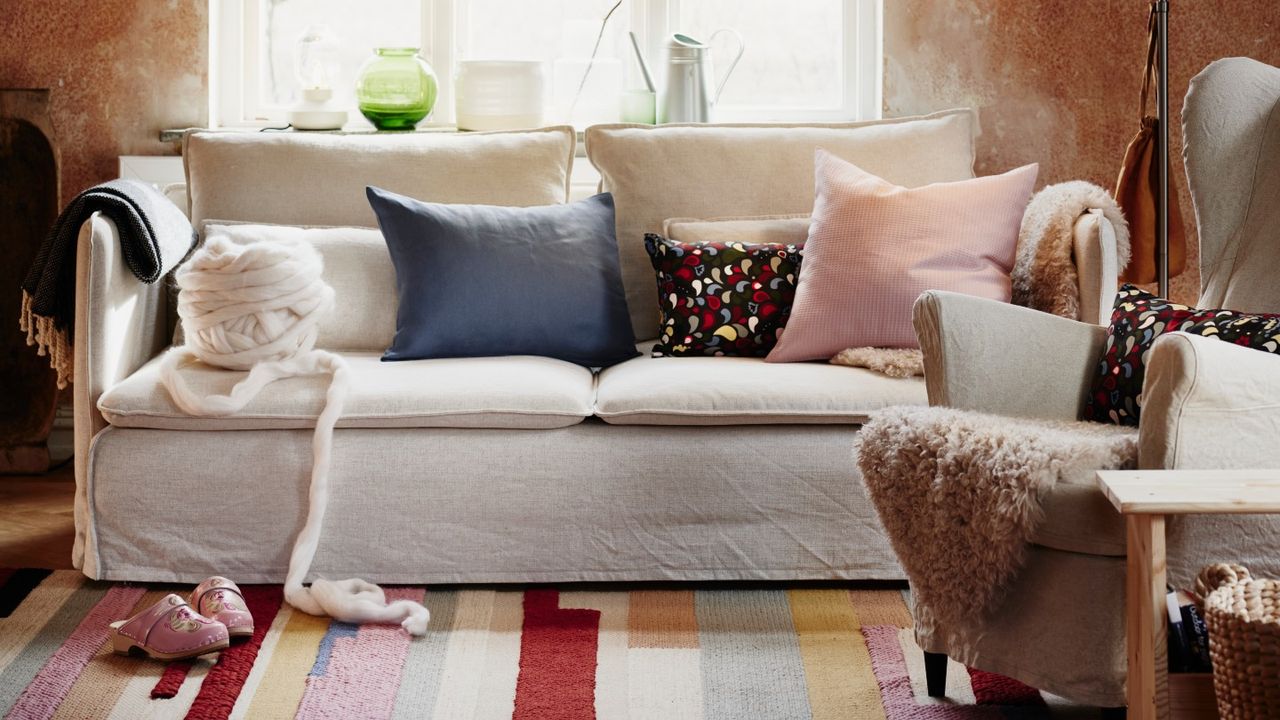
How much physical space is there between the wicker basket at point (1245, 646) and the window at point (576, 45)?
2.36 m

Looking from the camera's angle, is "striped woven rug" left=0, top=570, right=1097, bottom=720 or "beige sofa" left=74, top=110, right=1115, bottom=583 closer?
"striped woven rug" left=0, top=570, right=1097, bottom=720

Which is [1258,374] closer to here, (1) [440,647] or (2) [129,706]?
(1) [440,647]

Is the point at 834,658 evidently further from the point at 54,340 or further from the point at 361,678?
the point at 54,340

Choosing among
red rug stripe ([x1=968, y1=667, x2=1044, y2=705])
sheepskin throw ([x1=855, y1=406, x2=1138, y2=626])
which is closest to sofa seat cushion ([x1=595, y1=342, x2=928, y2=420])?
sheepskin throw ([x1=855, y1=406, x2=1138, y2=626])

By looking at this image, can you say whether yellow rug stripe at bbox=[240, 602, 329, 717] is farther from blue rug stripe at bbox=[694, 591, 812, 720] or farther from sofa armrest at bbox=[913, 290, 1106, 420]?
sofa armrest at bbox=[913, 290, 1106, 420]

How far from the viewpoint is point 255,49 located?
11.8 feet

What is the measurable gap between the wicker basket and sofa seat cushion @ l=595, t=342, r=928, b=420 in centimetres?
93

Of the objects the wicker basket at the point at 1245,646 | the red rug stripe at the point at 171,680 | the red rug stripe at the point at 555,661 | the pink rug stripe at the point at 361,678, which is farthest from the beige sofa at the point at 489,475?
the wicker basket at the point at 1245,646

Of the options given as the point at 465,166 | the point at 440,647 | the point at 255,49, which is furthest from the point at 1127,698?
the point at 255,49

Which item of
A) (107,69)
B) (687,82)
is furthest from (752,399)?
(107,69)

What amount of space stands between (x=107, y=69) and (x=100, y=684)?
2.01 metres

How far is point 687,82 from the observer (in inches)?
132

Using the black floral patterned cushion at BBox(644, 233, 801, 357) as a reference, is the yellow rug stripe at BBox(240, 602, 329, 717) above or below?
below

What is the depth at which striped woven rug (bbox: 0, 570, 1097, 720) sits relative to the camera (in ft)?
6.25
